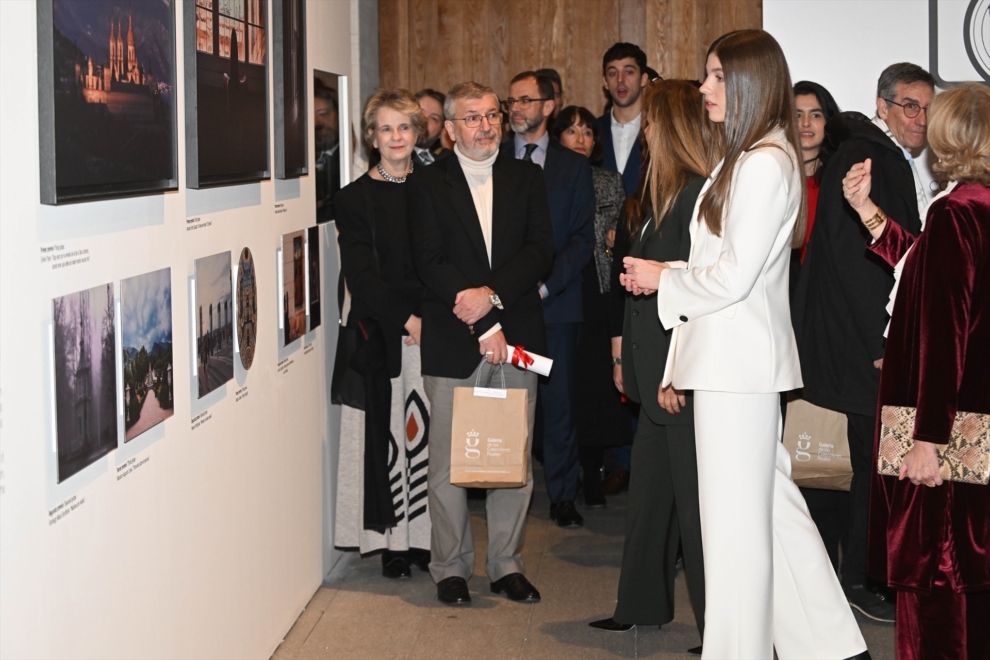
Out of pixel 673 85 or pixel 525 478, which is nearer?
pixel 673 85

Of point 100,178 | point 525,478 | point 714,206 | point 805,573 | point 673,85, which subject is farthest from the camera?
point 525,478

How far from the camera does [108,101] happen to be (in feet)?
6.53

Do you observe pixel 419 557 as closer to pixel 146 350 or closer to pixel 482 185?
pixel 482 185

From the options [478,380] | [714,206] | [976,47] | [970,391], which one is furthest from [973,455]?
[976,47]

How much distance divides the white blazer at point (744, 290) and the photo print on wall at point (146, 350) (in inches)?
50.2

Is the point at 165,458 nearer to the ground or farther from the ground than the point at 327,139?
nearer to the ground

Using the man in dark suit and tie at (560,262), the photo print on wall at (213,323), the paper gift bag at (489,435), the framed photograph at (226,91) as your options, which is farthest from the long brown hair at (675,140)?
the man in dark suit and tie at (560,262)

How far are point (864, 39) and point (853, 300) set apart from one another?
250 centimetres

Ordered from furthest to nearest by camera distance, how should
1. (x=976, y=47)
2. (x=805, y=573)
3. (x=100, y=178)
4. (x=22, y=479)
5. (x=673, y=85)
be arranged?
(x=976, y=47) → (x=673, y=85) → (x=805, y=573) → (x=100, y=178) → (x=22, y=479)

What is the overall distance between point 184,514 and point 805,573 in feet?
5.56

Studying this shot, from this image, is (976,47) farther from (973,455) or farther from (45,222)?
(45,222)

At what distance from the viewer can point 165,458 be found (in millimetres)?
2449

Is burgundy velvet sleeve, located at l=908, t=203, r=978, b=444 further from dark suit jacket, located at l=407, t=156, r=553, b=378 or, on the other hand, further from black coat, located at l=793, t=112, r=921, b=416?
dark suit jacket, located at l=407, t=156, r=553, b=378

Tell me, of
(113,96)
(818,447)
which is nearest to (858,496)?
(818,447)
